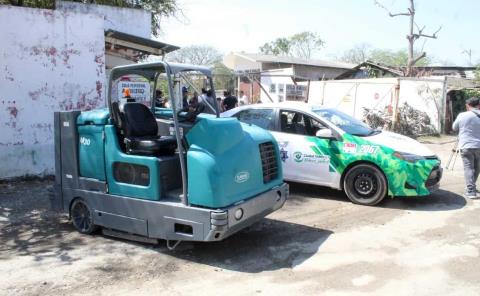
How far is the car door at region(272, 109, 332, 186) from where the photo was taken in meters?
7.88

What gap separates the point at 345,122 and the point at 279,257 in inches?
134

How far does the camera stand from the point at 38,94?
9.36m

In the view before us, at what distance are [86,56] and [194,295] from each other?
698cm

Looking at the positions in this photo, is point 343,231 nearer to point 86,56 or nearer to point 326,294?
point 326,294

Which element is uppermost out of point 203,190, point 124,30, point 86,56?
point 124,30

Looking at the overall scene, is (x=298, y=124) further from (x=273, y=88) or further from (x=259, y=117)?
(x=273, y=88)

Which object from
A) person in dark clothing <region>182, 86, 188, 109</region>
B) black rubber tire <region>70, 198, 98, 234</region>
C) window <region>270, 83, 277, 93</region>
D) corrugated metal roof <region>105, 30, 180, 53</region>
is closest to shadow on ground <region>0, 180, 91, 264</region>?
black rubber tire <region>70, 198, 98, 234</region>

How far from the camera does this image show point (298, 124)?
823 centimetres

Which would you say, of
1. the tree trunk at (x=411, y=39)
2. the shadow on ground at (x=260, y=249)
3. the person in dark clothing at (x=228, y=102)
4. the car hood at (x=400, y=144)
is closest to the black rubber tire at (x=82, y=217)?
the shadow on ground at (x=260, y=249)

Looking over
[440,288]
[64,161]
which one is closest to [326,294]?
[440,288]

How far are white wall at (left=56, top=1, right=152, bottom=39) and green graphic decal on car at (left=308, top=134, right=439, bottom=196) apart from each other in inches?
282

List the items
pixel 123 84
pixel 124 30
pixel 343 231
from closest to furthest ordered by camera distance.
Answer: pixel 343 231 < pixel 123 84 < pixel 124 30

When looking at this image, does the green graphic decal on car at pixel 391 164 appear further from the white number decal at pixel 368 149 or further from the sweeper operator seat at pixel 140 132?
the sweeper operator seat at pixel 140 132

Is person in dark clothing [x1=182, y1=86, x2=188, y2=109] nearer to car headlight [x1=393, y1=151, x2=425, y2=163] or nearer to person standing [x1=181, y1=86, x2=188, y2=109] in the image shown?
person standing [x1=181, y1=86, x2=188, y2=109]
